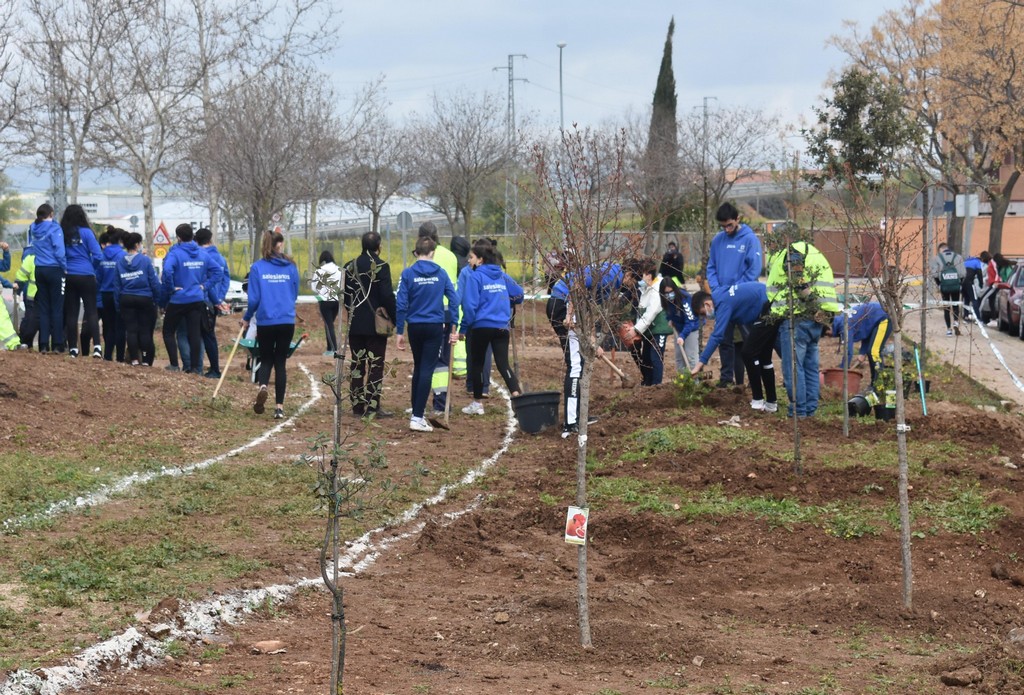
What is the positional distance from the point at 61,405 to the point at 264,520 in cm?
499

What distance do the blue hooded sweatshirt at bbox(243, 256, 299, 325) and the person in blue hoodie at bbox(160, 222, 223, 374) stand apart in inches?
127

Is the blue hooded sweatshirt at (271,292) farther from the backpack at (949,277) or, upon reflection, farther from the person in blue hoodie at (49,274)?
the backpack at (949,277)

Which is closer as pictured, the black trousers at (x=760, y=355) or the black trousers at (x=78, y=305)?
the black trousers at (x=760, y=355)

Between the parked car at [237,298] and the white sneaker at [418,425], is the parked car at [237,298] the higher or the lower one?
the higher one

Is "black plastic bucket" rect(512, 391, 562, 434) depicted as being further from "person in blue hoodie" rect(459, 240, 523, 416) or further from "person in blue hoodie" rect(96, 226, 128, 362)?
"person in blue hoodie" rect(96, 226, 128, 362)

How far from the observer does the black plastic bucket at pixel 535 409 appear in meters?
13.0

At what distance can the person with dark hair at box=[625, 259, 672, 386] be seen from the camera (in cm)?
1480

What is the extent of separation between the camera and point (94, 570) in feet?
22.5

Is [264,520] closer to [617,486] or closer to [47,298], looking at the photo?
[617,486]

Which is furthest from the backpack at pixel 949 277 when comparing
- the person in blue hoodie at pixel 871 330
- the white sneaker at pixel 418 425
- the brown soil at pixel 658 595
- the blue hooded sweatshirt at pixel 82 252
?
the blue hooded sweatshirt at pixel 82 252

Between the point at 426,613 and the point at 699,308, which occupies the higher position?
the point at 699,308

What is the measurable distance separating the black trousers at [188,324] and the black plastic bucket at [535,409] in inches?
226

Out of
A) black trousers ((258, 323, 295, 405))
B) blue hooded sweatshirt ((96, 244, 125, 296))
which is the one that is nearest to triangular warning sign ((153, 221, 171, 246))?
blue hooded sweatshirt ((96, 244, 125, 296))

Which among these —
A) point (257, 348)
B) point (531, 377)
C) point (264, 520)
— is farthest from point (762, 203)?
point (264, 520)
